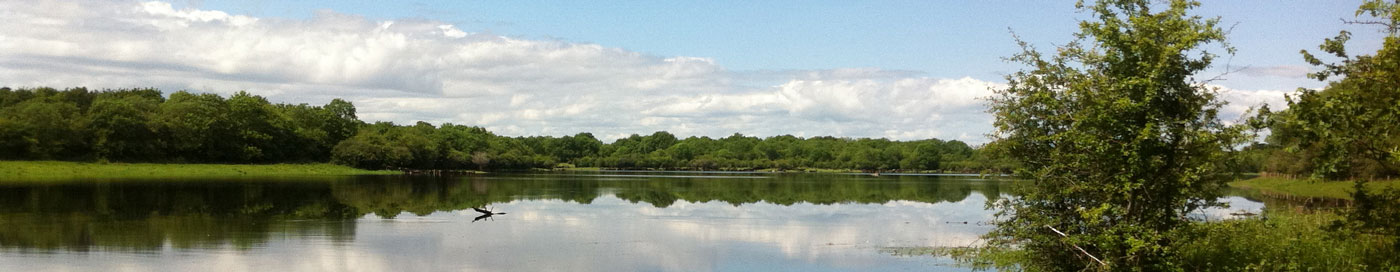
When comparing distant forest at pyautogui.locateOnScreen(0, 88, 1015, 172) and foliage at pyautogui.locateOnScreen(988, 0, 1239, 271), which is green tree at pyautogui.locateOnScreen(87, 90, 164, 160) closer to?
distant forest at pyautogui.locateOnScreen(0, 88, 1015, 172)

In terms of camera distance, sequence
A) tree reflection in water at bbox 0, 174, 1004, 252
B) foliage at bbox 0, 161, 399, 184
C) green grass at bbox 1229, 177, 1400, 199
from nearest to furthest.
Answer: tree reflection in water at bbox 0, 174, 1004, 252 → green grass at bbox 1229, 177, 1400, 199 → foliage at bbox 0, 161, 399, 184

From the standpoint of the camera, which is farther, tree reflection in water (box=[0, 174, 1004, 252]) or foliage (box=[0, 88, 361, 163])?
foliage (box=[0, 88, 361, 163])

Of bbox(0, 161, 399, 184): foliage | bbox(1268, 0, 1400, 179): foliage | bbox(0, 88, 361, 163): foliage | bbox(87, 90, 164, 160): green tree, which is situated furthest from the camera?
bbox(87, 90, 164, 160): green tree

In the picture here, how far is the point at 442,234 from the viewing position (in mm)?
29422

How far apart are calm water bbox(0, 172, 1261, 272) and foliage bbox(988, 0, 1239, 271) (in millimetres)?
4922

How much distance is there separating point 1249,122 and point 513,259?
1621 cm

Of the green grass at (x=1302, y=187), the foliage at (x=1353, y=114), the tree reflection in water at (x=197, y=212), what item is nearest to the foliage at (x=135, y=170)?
the tree reflection in water at (x=197, y=212)

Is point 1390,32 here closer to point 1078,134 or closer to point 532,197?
point 1078,134

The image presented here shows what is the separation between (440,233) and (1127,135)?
2120 centimetres

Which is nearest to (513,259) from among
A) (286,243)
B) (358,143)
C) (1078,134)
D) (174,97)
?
(286,243)

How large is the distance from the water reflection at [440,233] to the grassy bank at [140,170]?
2513cm

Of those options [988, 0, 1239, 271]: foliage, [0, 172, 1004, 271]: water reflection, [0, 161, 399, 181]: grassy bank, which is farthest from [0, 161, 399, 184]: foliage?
[988, 0, 1239, 271]: foliage

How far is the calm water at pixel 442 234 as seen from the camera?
22.4m

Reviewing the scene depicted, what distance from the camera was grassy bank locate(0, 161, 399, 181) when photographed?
69.3m
